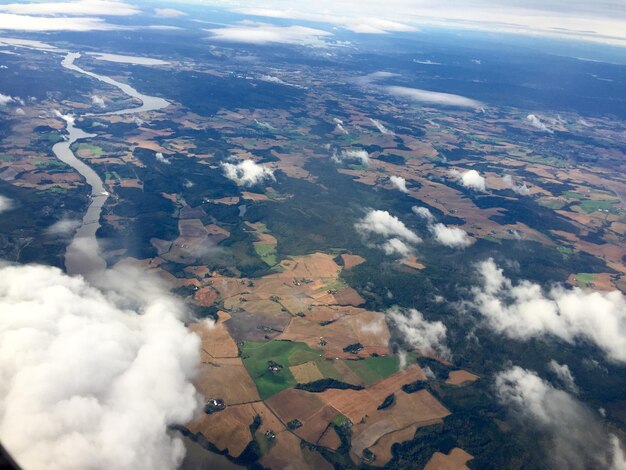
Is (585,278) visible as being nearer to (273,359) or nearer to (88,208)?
(273,359)

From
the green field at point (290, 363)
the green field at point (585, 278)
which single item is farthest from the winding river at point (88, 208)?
the green field at point (585, 278)

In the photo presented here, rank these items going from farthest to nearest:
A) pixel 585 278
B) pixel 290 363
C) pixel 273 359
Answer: pixel 585 278 < pixel 273 359 < pixel 290 363

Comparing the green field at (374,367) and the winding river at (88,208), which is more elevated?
the green field at (374,367)

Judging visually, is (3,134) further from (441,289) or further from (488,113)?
(488,113)

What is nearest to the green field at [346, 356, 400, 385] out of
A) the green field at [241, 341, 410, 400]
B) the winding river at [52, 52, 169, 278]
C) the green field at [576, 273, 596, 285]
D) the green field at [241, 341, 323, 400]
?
the green field at [241, 341, 410, 400]

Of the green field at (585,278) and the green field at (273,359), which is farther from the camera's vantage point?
the green field at (585,278)

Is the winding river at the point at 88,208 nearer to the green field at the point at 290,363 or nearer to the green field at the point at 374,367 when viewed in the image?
the green field at the point at 290,363

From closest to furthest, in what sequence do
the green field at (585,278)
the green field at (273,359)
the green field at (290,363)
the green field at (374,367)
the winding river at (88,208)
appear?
1. the green field at (273,359)
2. the green field at (290,363)
3. the green field at (374,367)
4. the winding river at (88,208)
5. the green field at (585,278)

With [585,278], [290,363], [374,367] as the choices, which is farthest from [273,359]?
[585,278]

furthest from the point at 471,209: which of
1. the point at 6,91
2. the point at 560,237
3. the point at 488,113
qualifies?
the point at 6,91
